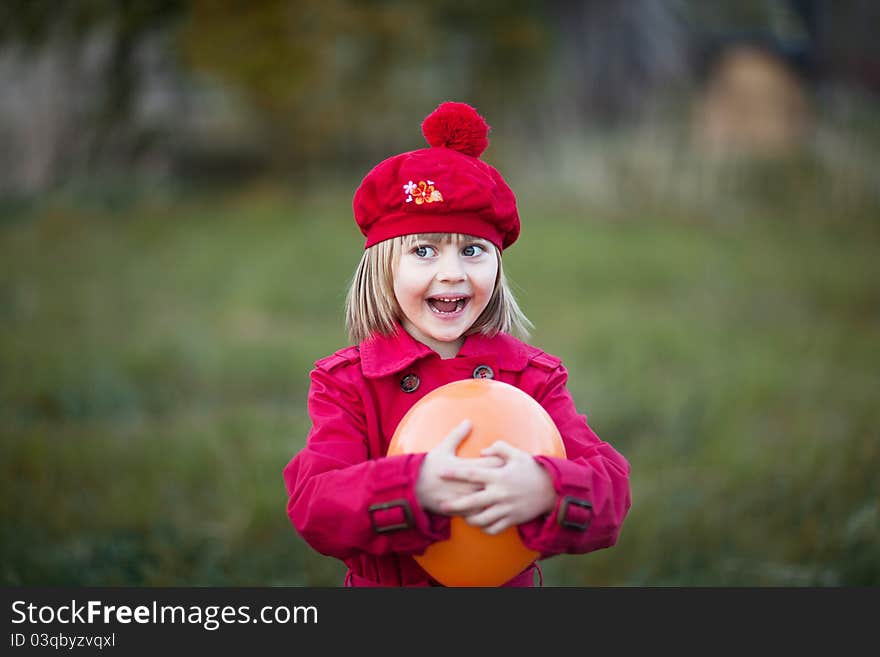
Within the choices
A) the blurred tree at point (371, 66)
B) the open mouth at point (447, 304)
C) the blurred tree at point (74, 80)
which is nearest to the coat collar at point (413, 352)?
the open mouth at point (447, 304)

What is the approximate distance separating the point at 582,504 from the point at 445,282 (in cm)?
64

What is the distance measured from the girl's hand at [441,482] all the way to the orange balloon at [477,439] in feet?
0.18

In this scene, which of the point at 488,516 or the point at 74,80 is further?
the point at 74,80

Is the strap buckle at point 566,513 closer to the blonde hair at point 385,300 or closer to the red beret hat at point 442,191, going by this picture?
the blonde hair at point 385,300

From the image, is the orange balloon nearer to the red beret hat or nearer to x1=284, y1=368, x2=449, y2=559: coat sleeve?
x1=284, y1=368, x2=449, y2=559: coat sleeve

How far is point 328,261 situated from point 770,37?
470 cm

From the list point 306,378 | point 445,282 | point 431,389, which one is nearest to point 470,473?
point 431,389

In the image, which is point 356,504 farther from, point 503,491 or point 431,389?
point 431,389

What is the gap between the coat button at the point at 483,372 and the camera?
2.41m

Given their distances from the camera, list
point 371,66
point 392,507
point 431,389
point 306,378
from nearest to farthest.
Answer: point 392,507
point 431,389
point 306,378
point 371,66

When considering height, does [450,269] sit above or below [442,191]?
below

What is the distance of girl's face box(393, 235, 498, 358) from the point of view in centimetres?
233

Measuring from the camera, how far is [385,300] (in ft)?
7.99

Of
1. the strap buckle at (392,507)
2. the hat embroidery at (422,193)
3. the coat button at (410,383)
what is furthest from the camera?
the coat button at (410,383)
